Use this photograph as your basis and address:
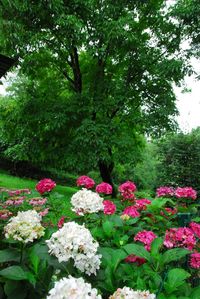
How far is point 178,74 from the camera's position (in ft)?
39.0

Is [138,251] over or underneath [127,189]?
underneath

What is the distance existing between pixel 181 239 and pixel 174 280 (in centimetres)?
46

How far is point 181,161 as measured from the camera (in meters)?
10.8

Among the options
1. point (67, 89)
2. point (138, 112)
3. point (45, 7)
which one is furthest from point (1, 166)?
point (45, 7)

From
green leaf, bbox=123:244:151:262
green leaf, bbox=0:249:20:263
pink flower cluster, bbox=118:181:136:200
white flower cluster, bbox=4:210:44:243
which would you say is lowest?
green leaf, bbox=0:249:20:263

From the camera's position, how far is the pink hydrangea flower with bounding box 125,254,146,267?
2184mm

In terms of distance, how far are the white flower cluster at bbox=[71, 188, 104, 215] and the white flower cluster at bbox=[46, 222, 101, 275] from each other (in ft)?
2.50

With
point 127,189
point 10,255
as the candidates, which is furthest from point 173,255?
point 127,189

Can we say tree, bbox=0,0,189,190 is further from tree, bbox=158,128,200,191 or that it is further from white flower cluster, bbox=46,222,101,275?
white flower cluster, bbox=46,222,101,275

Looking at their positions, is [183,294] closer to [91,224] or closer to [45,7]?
[91,224]

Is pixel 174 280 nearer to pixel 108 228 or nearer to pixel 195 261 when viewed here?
pixel 195 261

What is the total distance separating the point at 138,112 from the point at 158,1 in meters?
4.20

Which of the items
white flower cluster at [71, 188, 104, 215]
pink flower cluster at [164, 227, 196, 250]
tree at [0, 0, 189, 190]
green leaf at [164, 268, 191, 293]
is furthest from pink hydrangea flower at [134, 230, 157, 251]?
tree at [0, 0, 189, 190]

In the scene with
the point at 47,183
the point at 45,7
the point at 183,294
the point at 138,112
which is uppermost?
the point at 45,7
